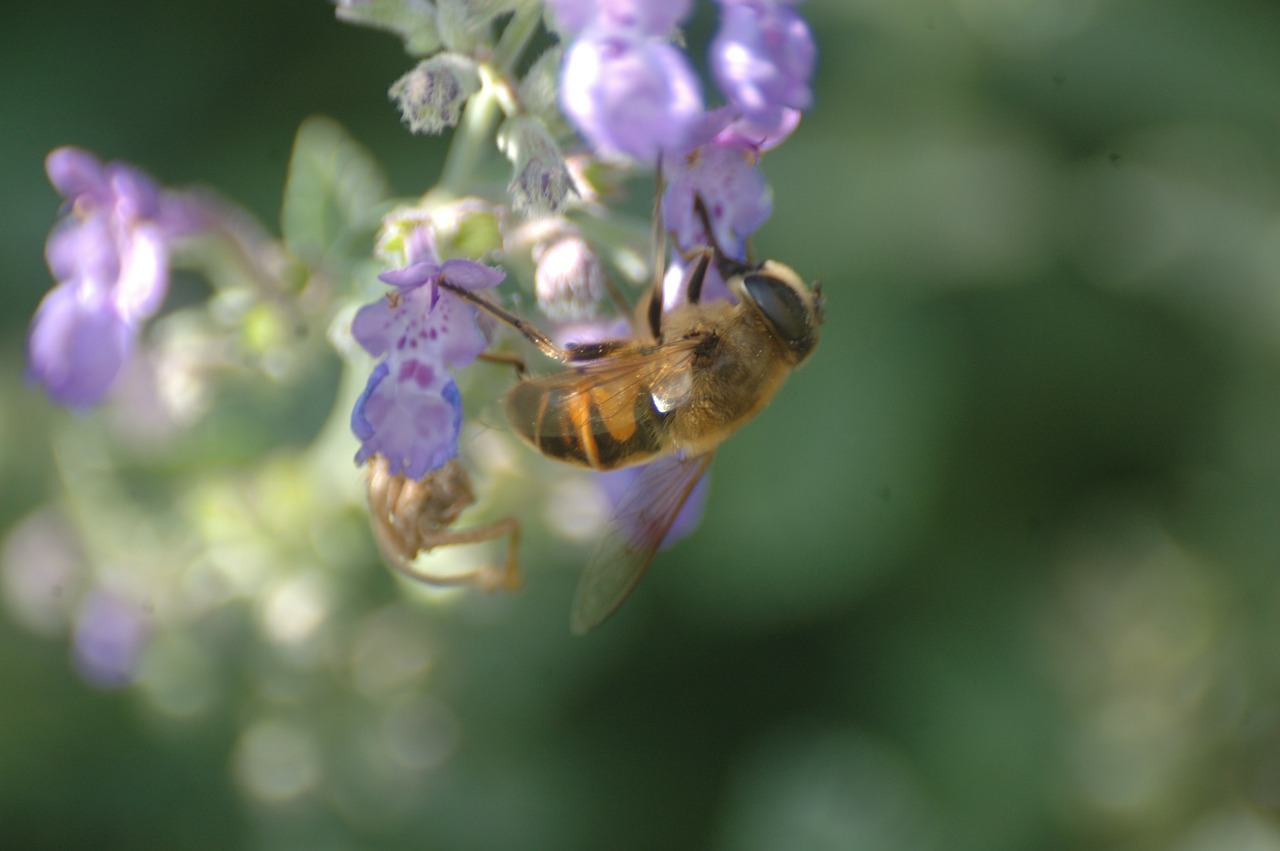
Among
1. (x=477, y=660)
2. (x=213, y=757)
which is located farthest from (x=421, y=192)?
(x=213, y=757)

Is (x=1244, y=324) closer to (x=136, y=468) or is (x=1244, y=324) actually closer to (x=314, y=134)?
(x=314, y=134)

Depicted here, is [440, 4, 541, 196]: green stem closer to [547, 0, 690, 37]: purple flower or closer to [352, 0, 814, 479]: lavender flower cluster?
[352, 0, 814, 479]: lavender flower cluster

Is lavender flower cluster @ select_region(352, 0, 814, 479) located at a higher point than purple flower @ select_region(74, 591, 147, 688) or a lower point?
higher

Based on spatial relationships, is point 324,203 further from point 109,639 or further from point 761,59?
point 109,639

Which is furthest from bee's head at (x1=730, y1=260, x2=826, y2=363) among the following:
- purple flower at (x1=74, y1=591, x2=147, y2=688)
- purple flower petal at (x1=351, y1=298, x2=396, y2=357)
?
purple flower at (x1=74, y1=591, x2=147, y2=688)

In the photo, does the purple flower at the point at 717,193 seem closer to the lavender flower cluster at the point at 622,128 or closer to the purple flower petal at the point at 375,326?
the lavender flower cluster at the point at 622,128
